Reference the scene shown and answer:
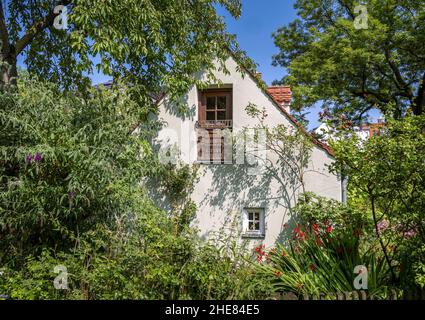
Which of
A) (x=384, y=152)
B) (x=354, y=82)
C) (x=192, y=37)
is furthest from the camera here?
(x=354, y=82)

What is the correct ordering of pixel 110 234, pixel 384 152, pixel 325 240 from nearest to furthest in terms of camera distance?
pixel 384 152 < pixel 110 234 < pixel 325 240

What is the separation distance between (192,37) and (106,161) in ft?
13.0

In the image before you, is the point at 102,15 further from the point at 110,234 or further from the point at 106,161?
the point at 110,234

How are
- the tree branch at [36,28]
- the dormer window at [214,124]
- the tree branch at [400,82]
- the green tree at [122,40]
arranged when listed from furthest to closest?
1. the tree branch at [400,82]
2. the dormer window at [214,124]
3. the tree branch at [36,28]
4. the green tree at [122,40]

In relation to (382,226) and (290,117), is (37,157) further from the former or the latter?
(382,226)

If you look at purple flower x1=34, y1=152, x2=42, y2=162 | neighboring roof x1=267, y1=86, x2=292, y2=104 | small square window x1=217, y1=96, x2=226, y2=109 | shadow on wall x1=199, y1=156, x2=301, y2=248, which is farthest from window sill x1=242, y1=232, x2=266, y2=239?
purple flower x1=34, y1=152, x2=42, y2=162

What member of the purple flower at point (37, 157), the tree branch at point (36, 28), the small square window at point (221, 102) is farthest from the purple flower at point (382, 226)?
the tree branch at point (36, 28)

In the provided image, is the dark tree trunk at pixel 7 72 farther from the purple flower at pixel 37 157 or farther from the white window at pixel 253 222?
the white window at pixel 253 222

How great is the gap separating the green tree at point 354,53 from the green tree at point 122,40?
764 cm

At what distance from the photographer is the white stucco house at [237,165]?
7324 mm

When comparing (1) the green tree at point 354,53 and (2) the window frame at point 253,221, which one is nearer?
(2) the window frame at point 253,221

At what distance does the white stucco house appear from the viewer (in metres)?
7.32

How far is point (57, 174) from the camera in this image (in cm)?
514

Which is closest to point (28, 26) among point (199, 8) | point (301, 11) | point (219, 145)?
point (199, 8)
